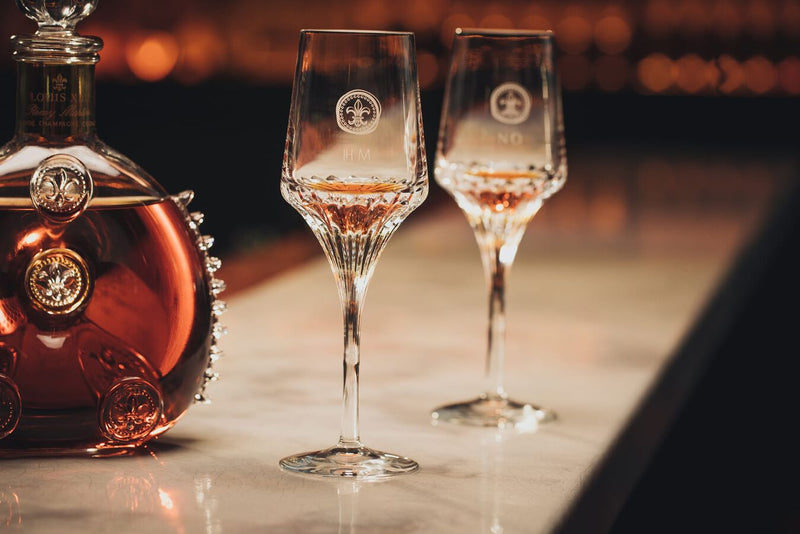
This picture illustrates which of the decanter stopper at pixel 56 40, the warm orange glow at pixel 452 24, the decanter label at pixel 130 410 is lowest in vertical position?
the decanter label at pixel 130 410

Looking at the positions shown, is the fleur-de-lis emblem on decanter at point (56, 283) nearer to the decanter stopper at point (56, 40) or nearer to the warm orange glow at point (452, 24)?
the decanter stopper at point (56, 40)

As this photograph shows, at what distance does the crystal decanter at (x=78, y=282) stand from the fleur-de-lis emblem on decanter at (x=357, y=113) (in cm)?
17

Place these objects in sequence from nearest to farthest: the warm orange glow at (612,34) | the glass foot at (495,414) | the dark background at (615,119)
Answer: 1. the glass foot at (495,414)
2. the dark background at (615,119)
3. the warm orange glow at (612,34)

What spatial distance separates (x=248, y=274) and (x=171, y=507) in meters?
1.21

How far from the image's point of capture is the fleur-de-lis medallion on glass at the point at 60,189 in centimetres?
87

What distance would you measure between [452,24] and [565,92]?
39.3 inches

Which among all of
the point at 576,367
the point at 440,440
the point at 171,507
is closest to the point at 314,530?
the point at 171,507

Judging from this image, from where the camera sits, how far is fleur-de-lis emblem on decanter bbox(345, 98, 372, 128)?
837 millimetres

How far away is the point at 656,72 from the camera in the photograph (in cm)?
546

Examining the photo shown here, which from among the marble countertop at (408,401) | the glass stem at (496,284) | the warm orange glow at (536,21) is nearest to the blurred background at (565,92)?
the warm orange glow at (536,21)

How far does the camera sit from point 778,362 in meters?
2.93

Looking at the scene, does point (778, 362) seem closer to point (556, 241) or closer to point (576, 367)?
point (556, 241)

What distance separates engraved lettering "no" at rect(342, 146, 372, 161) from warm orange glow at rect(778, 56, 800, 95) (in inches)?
190

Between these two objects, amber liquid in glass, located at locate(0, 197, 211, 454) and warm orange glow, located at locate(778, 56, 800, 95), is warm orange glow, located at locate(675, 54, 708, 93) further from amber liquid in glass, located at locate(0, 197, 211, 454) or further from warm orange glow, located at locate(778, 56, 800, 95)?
amber liquid in glass, located at locate(0, 197, 211, 454)
